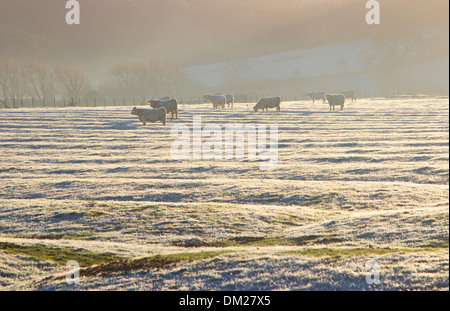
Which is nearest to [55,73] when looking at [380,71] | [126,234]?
[380,71]

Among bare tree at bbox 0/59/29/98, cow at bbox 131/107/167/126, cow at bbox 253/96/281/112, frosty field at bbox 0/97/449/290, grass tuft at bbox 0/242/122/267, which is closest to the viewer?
frosty field at bbox 0/97/449/290

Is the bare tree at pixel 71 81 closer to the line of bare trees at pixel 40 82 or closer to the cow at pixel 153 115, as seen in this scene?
the line of bare trees at pixel 40 82

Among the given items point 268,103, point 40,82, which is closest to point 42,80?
point 40,82

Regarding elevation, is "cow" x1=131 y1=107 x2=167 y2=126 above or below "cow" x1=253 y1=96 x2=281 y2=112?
below

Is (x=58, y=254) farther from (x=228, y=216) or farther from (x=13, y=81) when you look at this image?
(x=13, y=81)

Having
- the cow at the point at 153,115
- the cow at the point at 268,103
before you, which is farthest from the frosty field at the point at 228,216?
the cow at the point at 268,103

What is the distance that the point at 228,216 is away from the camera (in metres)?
18.2

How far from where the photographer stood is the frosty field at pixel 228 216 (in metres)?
10.5

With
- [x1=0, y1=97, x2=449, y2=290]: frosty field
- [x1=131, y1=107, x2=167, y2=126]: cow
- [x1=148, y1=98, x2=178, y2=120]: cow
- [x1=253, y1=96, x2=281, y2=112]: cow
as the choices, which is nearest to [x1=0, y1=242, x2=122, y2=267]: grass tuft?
[x1=0, y1=97, x2=449, y2=290]: frosty field

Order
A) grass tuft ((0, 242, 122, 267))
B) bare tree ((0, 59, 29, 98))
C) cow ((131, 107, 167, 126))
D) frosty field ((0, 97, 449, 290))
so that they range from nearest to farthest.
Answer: frosty field ((0, 97, 449, 290))
grass tuft ((0, 242, 122, 267))
cow ((131, 107, 167, 126))
bare tree ((0, 59, 29, 98))

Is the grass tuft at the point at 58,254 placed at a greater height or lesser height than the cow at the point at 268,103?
lesser

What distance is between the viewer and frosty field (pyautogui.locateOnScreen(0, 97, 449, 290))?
10.5 m

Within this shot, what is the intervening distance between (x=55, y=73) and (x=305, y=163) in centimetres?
12793

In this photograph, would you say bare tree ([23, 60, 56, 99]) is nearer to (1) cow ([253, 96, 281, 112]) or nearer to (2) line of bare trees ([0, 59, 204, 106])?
(2) line of bare trees ([0, 59, 204, 106])
